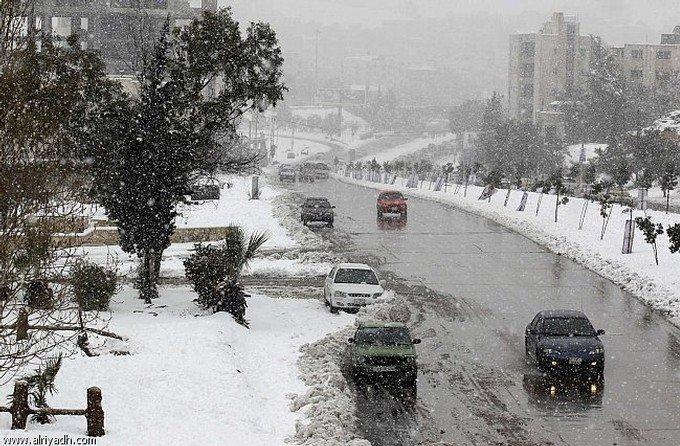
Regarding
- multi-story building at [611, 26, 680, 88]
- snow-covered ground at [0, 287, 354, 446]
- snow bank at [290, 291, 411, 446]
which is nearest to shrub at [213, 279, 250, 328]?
snow-covered ground at [0, 287, 354, 446]

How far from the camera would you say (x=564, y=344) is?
21.3 metres

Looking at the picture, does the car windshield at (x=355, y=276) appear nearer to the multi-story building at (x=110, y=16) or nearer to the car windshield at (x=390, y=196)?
the car windshield at (x=390, y=196)

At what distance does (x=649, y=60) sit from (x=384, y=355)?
13786 cm

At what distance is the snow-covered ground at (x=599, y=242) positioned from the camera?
32125 mm

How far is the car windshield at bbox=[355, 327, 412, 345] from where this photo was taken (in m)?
21.1

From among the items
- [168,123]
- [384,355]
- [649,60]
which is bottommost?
[384,355]

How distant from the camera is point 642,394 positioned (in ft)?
64.6

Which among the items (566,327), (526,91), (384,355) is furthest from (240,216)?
(526,91)

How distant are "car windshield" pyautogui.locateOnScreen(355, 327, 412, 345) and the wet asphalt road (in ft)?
3.39

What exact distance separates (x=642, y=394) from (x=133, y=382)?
425 inches

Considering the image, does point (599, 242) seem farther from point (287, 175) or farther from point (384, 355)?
point (287, 175)

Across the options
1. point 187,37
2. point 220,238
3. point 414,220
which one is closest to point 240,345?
point 187,37

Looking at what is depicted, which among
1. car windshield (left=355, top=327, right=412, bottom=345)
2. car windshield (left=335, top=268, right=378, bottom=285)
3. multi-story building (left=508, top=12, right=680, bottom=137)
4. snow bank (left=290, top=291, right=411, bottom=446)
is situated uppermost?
multi-story building (left=508, top=12, right=680, bottom=137)

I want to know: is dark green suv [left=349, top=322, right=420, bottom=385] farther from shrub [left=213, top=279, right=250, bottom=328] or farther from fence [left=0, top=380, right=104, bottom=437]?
fence [left=0, top=380, right=104, bottom=437]
